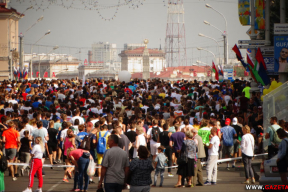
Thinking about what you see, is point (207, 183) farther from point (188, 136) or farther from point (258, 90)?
point (258, 90)

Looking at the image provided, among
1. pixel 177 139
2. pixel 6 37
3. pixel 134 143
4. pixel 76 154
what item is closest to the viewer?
pixel 76 154

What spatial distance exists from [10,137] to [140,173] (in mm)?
6843

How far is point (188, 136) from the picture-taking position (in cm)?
1331

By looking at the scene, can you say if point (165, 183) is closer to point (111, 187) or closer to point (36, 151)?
point (36, 151)

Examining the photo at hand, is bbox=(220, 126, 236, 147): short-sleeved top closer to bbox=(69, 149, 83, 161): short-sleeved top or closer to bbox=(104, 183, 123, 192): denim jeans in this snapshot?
bbox=(69, 149, 83, 161): short-sleeved top

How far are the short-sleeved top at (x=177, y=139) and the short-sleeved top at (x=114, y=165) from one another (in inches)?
238

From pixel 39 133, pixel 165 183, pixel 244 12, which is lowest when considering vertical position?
pixel 165 183

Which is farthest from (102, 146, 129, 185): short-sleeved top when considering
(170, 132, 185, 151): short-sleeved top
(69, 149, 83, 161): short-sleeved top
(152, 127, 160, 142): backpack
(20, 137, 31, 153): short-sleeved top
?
(20, 137, 31, 153): short-sleeved top

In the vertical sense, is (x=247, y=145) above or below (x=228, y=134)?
below

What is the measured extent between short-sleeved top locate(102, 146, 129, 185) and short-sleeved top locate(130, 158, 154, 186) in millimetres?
189

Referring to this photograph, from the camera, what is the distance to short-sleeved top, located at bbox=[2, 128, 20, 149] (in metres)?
14.9

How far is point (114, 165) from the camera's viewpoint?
9.12 metres

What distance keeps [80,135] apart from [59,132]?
2549 millimetres

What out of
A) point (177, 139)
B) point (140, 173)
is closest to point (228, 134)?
point (177, 139)
